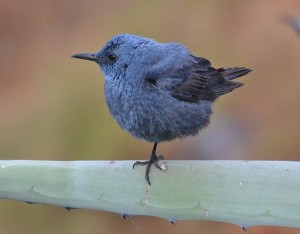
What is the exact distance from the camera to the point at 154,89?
2971 mm

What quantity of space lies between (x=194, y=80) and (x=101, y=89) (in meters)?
1.93

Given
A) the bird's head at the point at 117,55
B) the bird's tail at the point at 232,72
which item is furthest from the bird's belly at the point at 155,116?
the bird's tail at the point at 232,72

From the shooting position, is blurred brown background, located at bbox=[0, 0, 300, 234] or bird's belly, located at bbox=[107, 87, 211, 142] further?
blurred brown background, located at bbox=[0, 0, 300, 234]

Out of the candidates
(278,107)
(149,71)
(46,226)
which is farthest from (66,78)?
(149,71)

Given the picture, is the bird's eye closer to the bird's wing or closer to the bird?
the bird

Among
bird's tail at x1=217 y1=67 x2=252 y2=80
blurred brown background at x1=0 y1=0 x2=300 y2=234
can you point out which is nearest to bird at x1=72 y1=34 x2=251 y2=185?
bird's tail at x1=217 y1=67 x2=252 y2=80

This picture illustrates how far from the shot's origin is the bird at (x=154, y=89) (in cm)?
292

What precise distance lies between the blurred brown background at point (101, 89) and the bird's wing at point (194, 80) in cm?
139

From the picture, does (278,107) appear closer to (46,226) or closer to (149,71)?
(46,226)

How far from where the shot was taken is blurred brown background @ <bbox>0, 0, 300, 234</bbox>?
15.2 ft

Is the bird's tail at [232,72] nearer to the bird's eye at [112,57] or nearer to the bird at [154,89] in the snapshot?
the bird at [154,89]

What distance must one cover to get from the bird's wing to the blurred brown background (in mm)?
1387

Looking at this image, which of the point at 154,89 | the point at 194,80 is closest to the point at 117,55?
the point at 154,89

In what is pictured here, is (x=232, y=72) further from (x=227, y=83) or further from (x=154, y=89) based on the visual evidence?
(x=154, y=89)
